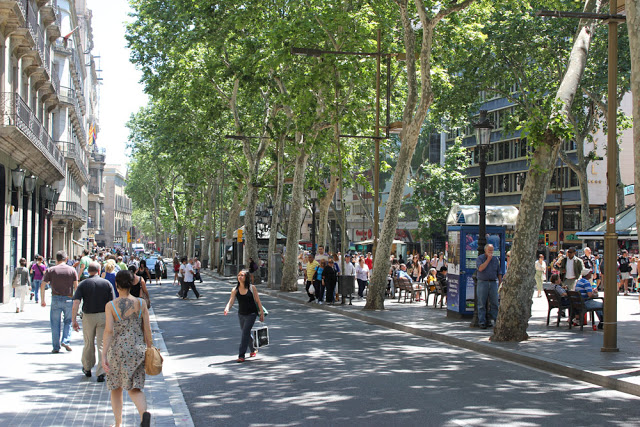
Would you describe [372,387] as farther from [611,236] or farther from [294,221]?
[294,221]

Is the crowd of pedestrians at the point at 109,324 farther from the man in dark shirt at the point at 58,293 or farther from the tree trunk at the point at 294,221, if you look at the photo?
the tree trunk at the point at 294,221

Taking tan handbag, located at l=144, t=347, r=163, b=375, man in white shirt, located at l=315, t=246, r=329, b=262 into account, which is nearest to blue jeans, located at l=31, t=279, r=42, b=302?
man in white shirt, located at l=315, t=246, r=329, b=262

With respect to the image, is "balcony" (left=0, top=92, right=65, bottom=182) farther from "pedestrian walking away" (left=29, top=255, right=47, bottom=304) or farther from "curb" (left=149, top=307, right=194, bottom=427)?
"curb" (left=149, top=307, right=194, bottom=427)

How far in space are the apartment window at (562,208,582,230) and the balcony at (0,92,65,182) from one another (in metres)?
37.4

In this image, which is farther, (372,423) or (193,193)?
(193,193)

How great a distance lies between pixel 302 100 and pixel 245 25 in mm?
3943

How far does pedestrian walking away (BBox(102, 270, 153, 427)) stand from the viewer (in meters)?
7.12

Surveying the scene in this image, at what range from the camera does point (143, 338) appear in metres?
7.39

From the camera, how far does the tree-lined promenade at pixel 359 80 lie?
14.6 m

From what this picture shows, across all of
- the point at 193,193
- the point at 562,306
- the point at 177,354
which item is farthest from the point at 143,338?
the point at 193,193

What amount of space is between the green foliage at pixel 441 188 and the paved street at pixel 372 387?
140 ft

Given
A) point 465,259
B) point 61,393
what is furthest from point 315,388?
point 465,259

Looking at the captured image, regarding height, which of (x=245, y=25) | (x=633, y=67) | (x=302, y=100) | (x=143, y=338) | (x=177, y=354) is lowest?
(x=177, y=354)

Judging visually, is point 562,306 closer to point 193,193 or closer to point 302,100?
point 302,100
